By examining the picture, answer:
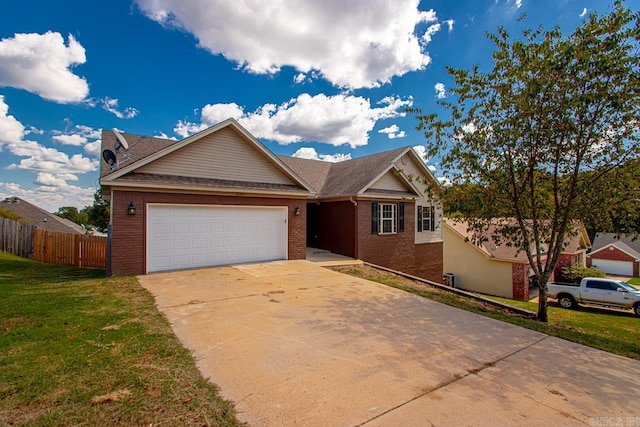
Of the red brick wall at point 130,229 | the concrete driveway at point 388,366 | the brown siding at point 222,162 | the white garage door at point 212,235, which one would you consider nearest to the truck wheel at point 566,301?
the concrete driveway at point 388,366

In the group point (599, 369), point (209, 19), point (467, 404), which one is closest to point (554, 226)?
point (599, 369)

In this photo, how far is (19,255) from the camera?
14.9 m

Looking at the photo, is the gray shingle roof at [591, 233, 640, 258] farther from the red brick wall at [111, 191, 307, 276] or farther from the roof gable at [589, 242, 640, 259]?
the red brick wall at [111, 191, 307, 276]

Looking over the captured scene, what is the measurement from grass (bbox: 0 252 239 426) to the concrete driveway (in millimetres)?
307

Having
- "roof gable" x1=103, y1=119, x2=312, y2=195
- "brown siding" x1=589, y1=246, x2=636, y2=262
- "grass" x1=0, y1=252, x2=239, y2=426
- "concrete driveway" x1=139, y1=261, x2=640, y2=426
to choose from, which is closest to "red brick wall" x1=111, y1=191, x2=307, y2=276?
"roof gable" x1=103, y1=119, x2=312, y2=195

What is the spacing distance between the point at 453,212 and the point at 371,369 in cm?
594

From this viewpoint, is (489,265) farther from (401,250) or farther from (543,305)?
(543,305)

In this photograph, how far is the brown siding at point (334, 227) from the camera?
1438 centimetres

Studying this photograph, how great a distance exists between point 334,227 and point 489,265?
45.7 feet

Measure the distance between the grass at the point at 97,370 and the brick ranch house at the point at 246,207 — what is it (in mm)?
3854

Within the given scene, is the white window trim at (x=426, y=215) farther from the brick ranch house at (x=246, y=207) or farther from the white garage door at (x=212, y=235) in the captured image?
the white garage door at (x=212, y=235)

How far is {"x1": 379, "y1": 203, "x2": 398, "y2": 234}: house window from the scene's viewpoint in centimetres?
1498

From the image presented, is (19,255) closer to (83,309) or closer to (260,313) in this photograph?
(83,309)

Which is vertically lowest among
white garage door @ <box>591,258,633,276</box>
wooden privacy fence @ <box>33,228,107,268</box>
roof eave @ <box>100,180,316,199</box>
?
white garage door @ <box>591,258,633,276</box>
